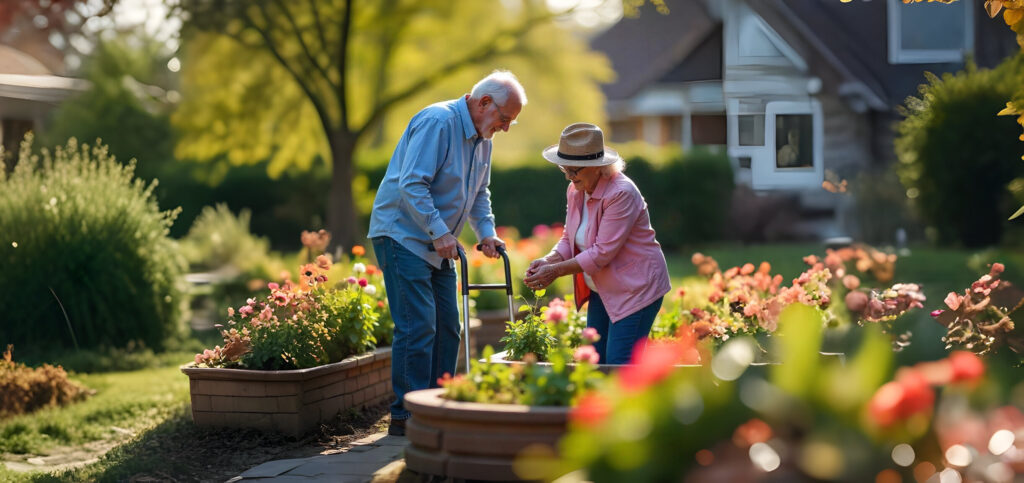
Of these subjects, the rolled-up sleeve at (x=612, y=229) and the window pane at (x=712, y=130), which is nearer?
the rolled-up sleeve at (x=612, y=229)

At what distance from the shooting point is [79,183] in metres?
8.40

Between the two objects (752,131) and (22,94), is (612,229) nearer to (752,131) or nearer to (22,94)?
(752,131)

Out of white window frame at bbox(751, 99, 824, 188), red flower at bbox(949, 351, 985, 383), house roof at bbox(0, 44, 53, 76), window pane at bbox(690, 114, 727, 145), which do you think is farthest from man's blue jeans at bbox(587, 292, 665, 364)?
house roof at bbox(0, 44, 53, 76)

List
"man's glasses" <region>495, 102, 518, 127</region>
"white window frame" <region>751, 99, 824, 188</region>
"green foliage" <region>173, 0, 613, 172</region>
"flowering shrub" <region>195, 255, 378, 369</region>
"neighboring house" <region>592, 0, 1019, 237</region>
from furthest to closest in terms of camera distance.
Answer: "green foliage" <region>173, 0, 613, 172</region> < "neighboring house" <region>592, 0, 1019, 237</region> < "white window frame" <region>751, 99, 824, 188</region> < "flowering shrub" <region>195, 255, 378, 369</region> < "man's glasses" <region>495, 102, 518, 127</region>

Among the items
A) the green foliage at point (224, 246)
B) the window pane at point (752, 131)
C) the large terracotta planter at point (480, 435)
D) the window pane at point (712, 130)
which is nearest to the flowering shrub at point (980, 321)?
the large terracotta planter at point (480, 435)

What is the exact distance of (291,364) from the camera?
505cm

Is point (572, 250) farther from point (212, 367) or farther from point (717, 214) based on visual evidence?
point (717, 214)

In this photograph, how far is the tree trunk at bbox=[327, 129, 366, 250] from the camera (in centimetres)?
1473

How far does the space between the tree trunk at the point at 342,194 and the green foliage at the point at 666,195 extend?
3379mm

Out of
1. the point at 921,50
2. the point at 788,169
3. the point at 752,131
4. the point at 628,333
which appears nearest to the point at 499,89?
the point at 628,333

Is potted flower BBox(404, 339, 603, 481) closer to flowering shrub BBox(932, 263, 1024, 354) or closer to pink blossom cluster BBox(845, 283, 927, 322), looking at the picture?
flowering shrub BBox(932, 263, 1024, 354)

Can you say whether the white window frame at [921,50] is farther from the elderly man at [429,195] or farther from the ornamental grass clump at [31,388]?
the ornamental grass clump at [31,388]

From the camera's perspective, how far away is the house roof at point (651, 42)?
2228cm

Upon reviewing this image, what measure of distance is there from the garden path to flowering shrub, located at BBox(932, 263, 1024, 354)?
2.87m
